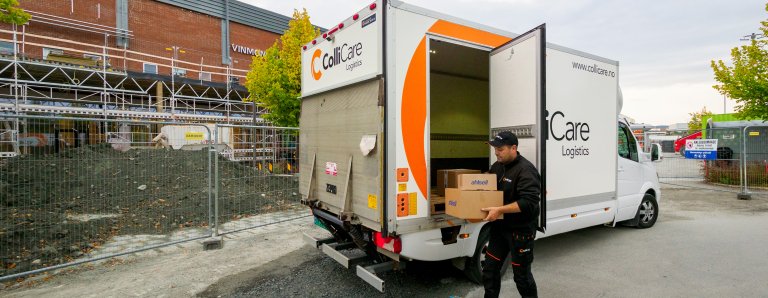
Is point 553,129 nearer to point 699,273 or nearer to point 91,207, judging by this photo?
point 699,273

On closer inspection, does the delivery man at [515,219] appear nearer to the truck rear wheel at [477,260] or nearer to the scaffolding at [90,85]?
the truck rear wheel at [477,260]

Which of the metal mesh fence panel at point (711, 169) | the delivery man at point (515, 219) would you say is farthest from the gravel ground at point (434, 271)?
the metal mesh fence panel at point (711, 169)

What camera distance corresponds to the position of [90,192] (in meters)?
5.59

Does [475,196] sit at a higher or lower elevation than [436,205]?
higher

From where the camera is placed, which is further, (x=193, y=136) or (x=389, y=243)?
(x=193, y=136)

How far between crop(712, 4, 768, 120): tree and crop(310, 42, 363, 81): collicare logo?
13.5 metres

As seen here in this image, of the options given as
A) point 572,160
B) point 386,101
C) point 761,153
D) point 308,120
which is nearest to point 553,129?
point 572,160

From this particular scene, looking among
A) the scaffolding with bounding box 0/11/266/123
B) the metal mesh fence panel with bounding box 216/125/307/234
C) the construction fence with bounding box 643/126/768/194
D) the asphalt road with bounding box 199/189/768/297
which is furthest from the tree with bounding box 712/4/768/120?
the scaffolding with bounding box 0/11/266/123

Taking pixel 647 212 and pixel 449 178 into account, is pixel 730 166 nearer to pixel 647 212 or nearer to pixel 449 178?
pixel 647 212

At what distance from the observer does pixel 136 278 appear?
14.9 ft

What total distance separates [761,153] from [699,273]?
41.6ft

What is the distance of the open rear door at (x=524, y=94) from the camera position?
348cm

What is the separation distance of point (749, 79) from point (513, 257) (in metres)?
13.1

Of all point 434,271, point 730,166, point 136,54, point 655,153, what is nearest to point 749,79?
point 730,166
